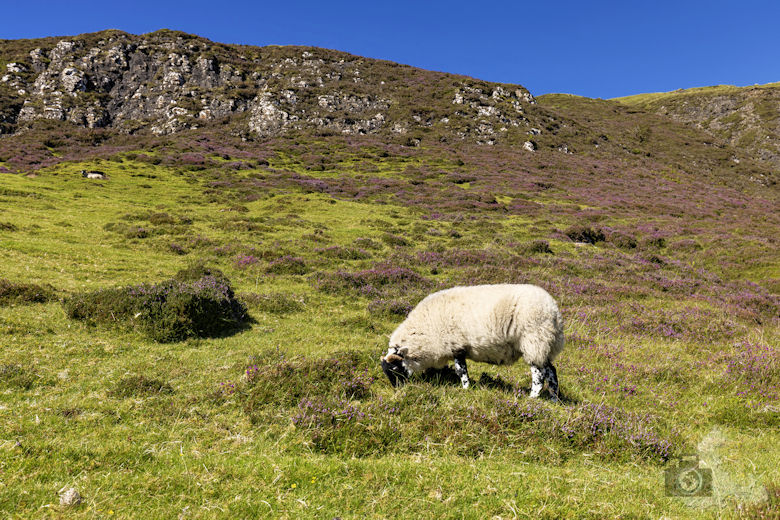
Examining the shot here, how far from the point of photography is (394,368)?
24.7ft

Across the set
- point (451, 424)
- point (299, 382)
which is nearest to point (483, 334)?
point (451, 424)

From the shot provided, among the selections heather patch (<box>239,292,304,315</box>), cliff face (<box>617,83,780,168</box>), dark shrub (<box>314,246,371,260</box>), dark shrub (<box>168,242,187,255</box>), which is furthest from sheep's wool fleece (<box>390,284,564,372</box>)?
cliff face (<box>617,83,780,168</box>)

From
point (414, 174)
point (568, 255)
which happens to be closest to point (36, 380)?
point (568, 255)

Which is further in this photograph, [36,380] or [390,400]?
[36,380]

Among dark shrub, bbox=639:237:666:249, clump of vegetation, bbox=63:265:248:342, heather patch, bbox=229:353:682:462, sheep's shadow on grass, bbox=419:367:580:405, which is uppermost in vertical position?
dark shrub, bbox=639:237:666:249

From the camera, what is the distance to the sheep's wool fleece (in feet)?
23.0

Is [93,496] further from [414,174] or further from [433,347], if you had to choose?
[414,174]

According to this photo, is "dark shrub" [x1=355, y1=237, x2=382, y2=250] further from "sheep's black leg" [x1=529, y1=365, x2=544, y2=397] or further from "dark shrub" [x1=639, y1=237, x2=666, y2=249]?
"dark shrub" [x1=639, y1=237, x2=666, y2=249]

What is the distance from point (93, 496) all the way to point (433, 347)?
562 centimetres

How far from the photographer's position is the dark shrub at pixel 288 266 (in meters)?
17.6

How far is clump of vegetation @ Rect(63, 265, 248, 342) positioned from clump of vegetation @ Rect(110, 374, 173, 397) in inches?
117

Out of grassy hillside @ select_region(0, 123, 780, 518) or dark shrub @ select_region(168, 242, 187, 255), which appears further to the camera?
dark shrub @ select_region(168, 242, 187, 255)

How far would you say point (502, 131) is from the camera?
76500 millimetres

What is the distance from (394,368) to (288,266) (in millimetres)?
11708
